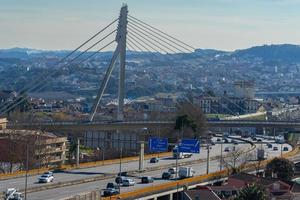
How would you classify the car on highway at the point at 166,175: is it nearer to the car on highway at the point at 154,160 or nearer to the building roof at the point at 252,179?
the building roof at the point at 252,179

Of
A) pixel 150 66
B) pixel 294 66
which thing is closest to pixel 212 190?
pixel 150 66

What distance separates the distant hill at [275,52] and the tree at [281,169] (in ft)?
504

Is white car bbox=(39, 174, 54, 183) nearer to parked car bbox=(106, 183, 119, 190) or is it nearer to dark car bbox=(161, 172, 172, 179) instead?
parked car bbox=(106, 183, 119, 190)

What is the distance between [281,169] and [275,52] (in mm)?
156516

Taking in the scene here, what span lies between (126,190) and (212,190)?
245 cm

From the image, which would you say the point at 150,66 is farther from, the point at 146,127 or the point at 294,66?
the point at 146,127

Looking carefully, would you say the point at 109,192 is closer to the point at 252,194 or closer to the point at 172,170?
the point at 252,194

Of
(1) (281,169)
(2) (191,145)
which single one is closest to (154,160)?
(2) (191,145)

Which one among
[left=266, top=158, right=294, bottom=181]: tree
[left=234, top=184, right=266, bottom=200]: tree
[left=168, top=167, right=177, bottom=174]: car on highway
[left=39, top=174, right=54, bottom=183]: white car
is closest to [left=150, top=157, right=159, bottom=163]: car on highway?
[left=168, top=167, right=177, bottom=174]: car on highway

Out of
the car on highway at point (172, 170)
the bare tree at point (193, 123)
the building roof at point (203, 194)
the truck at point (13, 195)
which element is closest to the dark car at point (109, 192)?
the truck at point (13, 195)

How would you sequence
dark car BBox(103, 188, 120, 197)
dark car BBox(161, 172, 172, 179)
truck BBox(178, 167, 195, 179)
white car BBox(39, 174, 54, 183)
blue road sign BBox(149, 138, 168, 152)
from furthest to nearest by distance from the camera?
blue road sign BBox(149, 138, 168, 152) < truck BBox(178, 167, 195, 179) < dark car BBox(161, 172, 172, 179) < white car BBox(39, 174, 54, 183) < dark car BBox(103, 188, 120, 197)

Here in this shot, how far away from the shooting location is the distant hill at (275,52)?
590ft

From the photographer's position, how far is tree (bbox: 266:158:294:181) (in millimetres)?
26062

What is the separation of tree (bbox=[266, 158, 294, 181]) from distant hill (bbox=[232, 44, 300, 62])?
154m
